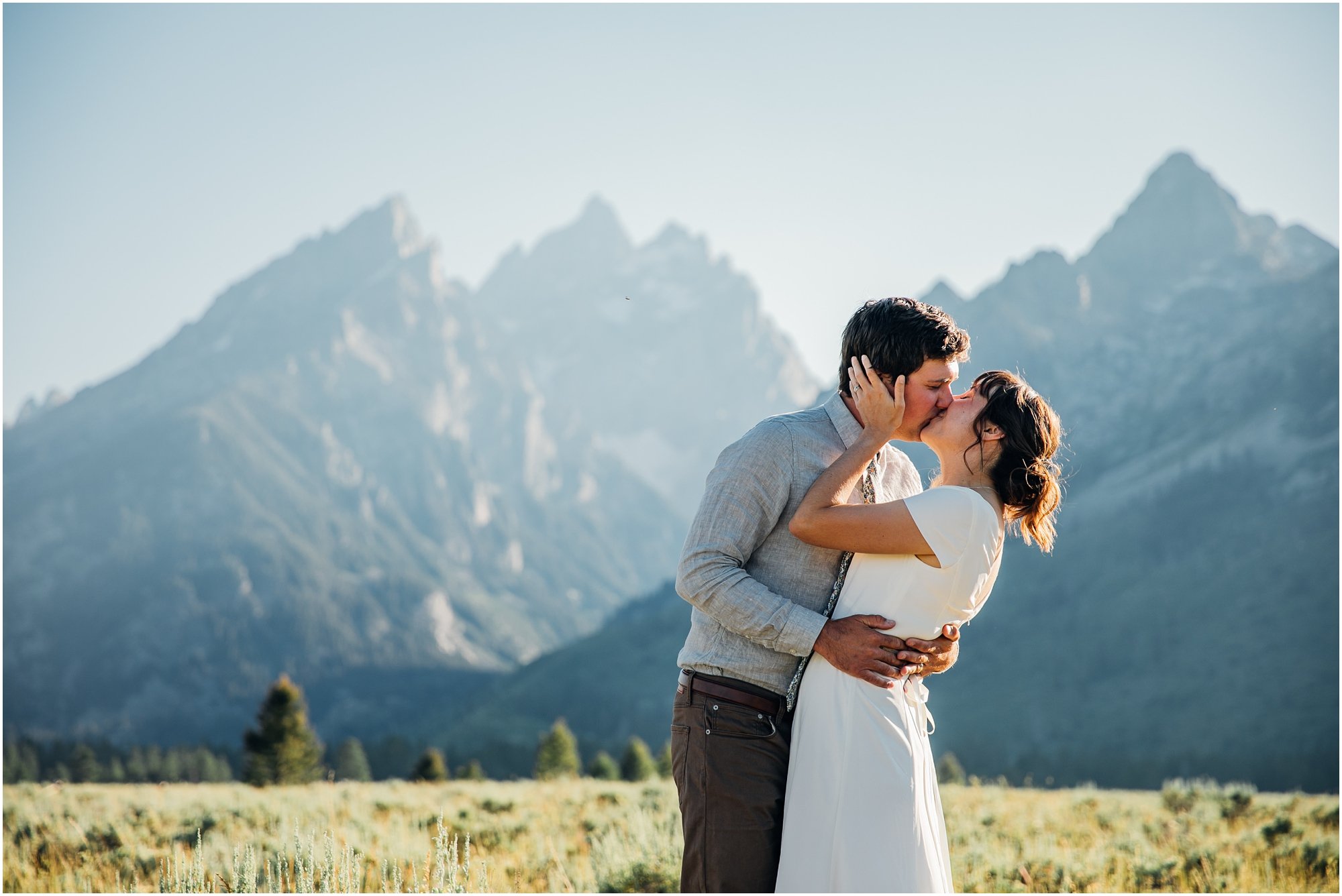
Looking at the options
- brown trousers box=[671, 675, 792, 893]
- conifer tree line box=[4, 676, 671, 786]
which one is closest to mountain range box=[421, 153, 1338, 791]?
conifer tree line box=[4, 676, 671, 786]

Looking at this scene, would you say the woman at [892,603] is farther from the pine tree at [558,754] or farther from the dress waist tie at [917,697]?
the pine tree at [558,754]

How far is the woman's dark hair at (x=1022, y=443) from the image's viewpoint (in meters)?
4.36

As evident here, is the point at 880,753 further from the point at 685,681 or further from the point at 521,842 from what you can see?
the point at 521,842

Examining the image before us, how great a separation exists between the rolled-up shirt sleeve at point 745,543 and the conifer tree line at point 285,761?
2.02 m

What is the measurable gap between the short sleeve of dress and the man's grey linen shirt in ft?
1.56

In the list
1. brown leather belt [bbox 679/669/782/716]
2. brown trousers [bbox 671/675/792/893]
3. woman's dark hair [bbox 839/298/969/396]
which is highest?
woman's dark hair [bbox 839/298/969/396]

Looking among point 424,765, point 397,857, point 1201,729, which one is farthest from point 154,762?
point 1201,729

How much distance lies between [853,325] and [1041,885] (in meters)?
5.33

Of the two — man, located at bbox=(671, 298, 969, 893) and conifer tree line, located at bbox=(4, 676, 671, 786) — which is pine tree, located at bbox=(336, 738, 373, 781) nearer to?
conifer tree line, located at bbox=(4, 676, 671, 786)

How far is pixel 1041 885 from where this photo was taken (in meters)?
7.78

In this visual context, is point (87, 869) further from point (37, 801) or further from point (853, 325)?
point (853, 325)

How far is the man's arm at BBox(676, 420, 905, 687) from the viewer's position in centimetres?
413

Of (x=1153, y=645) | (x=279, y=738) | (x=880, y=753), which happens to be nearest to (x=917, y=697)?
(x=880, y=753)

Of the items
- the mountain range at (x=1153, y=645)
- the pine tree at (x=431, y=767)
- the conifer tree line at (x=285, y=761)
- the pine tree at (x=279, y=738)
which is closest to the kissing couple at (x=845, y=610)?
the conifer tree line at (x=285, y=761)
